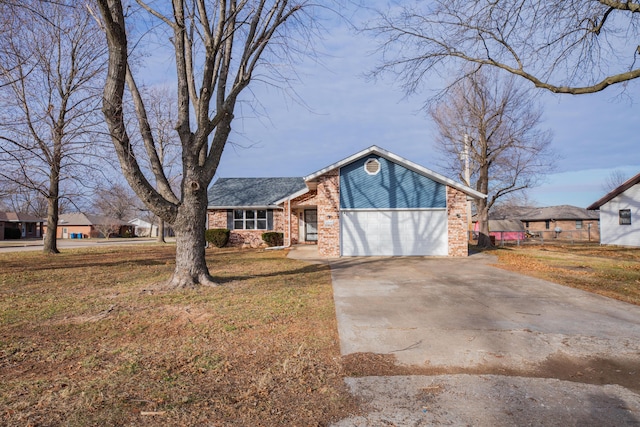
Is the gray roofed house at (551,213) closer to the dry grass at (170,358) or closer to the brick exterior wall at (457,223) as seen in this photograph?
the brick exterior wall at (457,223)

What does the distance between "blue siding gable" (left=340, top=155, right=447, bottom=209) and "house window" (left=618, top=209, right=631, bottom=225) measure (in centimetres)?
1782

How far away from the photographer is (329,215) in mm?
16891

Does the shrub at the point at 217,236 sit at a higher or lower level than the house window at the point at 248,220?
lower

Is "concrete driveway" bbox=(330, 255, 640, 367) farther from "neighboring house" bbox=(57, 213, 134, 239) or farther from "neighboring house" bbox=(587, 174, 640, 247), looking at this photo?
"neighboring house" bbox=(57, 213, 134, 239)

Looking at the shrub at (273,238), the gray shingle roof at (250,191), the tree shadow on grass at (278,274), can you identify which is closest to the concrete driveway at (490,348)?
the tree shadow on grass at (278,274)

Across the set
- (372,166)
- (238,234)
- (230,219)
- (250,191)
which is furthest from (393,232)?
(250,191)

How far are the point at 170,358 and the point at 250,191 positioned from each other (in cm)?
2187

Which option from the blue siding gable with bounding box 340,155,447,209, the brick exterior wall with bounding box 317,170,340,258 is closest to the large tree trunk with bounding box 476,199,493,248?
the blue siding gable with bounding box 340,155,447,209

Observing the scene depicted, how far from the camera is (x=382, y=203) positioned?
17.0m

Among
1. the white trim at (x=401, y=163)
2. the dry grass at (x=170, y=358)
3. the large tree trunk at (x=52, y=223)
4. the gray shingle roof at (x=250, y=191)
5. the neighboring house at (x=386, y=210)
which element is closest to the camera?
the dry grass at (x=170, y=358)

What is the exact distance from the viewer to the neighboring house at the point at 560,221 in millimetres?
46525

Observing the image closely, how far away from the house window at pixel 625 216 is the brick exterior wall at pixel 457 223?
56.0 feet

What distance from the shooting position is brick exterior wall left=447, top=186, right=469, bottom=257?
16.7 metres

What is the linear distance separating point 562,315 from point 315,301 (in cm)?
439
